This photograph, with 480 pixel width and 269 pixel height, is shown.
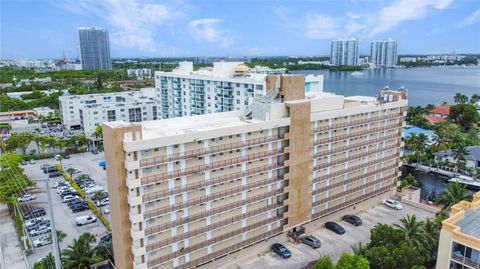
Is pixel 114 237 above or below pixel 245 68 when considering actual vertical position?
below

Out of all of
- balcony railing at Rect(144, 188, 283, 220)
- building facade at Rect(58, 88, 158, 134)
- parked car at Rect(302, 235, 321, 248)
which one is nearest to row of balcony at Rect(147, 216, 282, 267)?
balcony railing at Rect(144, 188, 283, 220)

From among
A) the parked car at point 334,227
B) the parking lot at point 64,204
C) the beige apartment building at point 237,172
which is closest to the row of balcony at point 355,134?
the beige apartment building at point 237,172

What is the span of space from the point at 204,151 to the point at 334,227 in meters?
20.1

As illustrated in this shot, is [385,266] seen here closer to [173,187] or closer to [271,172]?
[271,172]

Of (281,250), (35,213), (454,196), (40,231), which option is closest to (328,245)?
(281,250)

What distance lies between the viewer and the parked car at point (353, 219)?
4466cm

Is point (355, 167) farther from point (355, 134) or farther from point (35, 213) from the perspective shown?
point (35, 213)

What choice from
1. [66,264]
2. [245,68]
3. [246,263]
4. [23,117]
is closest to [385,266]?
[246,263]

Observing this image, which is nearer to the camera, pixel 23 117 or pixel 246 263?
pixel 246 263

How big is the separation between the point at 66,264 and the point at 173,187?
12616 mm

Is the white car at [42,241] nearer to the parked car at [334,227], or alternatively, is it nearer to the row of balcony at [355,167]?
the row of balcony at [355,167]

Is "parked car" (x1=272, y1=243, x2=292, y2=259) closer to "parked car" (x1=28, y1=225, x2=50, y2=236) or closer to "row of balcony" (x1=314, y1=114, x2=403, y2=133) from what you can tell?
"row of balcony" (x1=314, y1=114, x2=403, y2=133)

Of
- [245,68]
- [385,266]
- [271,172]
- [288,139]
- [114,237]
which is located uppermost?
[245,68]

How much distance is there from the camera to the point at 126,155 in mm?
28359
